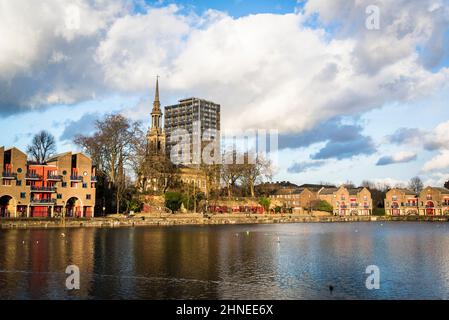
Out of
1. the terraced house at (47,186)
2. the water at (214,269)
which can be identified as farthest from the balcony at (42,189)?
the water at (214,269)

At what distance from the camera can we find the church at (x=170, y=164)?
85.2 metres

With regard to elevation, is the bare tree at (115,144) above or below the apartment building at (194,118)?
below

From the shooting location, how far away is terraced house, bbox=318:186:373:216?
125 meters

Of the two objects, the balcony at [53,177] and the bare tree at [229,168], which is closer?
the balcony at [53,177]

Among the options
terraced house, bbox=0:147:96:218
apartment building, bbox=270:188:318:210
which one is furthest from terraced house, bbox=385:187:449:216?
terraced house, bbox=0:147:96:218

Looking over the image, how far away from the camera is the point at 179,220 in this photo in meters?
75.7

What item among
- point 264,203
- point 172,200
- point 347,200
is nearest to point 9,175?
point 172,200

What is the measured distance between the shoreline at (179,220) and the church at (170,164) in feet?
34.9

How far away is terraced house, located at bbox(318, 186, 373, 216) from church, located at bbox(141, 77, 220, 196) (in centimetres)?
3869

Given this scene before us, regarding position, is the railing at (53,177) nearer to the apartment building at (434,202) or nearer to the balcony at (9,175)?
the balcony at (9,175)
